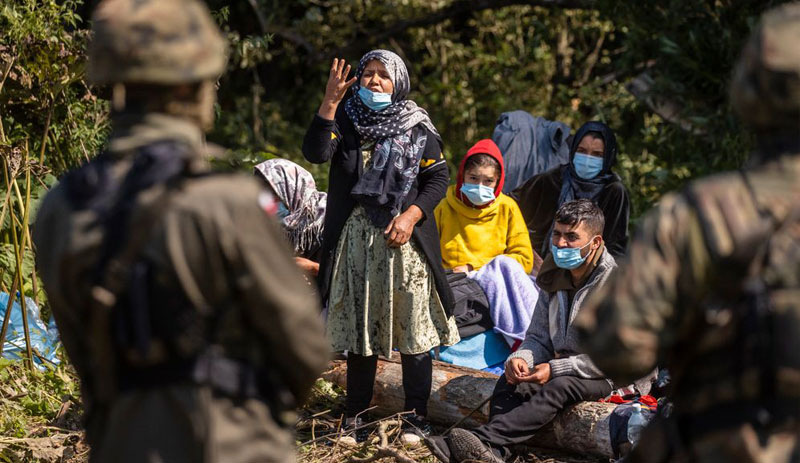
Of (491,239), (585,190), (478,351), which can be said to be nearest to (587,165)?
(585,190)

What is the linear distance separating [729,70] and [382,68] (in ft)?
16.1

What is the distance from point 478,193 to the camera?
262 inches

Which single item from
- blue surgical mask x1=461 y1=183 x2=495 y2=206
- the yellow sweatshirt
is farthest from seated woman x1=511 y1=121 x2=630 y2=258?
blue surgical mask x1=461 y1=183 x2=495 y2=206

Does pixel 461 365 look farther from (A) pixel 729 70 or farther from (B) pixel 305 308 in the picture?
(A) pixel 729 70

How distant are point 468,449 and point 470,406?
628 millimetres

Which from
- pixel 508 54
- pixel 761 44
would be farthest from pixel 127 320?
pixel 508 54

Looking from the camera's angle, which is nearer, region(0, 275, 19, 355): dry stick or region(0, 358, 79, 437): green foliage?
region(0, 358, 79, 437): green foliage

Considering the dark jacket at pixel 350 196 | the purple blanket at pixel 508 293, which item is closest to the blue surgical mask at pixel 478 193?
the purple blanket at pixel 508 293

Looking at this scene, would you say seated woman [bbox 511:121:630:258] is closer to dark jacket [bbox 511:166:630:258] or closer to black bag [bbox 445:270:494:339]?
dark jacket [bbox 511:166:630:258]

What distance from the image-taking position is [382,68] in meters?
5.60

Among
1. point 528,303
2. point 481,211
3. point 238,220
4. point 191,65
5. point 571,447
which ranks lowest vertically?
point 571,447

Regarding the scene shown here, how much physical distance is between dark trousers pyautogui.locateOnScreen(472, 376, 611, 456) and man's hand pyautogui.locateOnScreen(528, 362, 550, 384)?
5 cm

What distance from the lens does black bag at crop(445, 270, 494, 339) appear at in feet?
21.4

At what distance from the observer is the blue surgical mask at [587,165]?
22.9 feet
